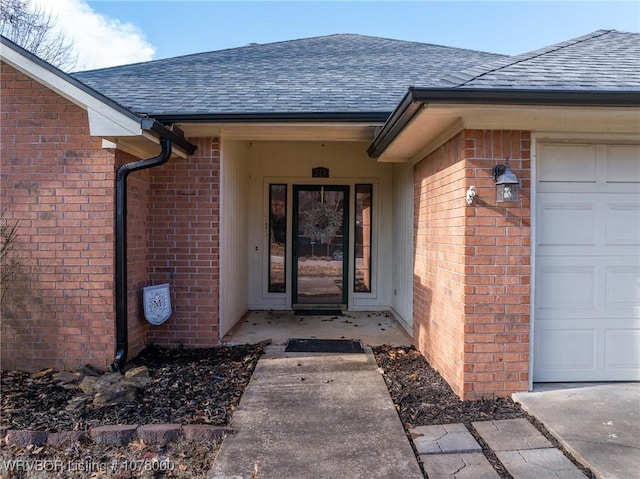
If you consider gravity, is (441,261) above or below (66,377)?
above

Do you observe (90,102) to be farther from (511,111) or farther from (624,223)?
(624,223)

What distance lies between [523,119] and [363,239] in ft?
14.8

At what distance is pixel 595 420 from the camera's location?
128 inches

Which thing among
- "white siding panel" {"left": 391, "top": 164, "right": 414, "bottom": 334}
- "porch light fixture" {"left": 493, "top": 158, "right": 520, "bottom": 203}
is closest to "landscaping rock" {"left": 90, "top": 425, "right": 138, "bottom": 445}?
"porch light fixture" {"left": 493, "top": 158, "right": 520, "bottom": 203}

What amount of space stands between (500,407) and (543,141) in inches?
93.5

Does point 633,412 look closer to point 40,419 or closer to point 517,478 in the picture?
point 517,478

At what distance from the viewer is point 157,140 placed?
4414 mm

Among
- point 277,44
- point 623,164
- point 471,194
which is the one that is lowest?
point 471,194

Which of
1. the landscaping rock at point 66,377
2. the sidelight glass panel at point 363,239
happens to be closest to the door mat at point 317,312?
the sidelight glass panel at point 363,239

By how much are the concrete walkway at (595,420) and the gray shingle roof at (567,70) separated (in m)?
2.53

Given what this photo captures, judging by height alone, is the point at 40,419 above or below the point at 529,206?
below

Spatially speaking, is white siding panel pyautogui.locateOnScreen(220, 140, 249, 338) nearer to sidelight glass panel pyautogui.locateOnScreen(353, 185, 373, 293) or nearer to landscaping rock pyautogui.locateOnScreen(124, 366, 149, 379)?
landscaping rock pyautogui.locateOnScreen(124, 366, 149, 379)

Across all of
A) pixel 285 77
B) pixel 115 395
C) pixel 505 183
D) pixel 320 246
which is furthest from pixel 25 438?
pixel 285 77

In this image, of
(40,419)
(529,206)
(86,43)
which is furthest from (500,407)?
(86,43)
